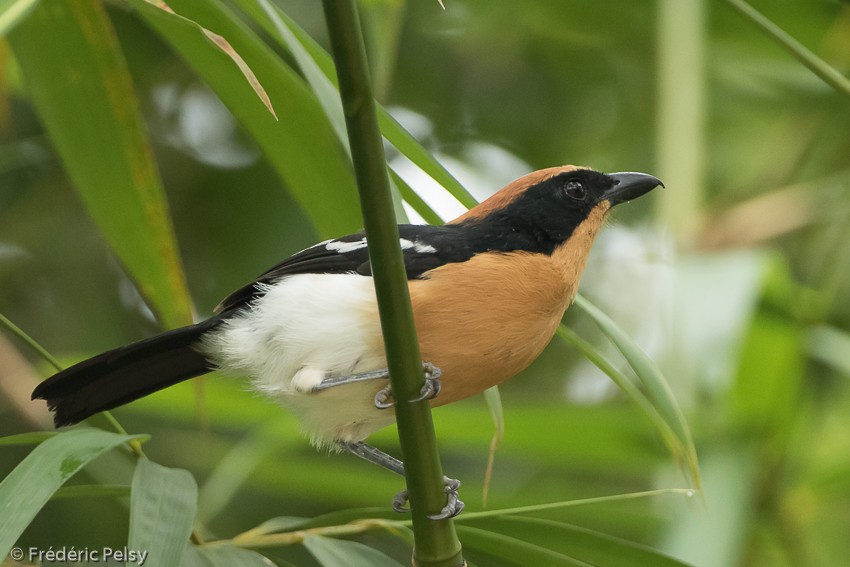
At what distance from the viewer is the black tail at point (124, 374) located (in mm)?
2408

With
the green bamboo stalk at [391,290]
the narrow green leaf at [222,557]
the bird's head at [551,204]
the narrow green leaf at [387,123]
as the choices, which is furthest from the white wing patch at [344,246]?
the green bamboo stalk at [391,290]

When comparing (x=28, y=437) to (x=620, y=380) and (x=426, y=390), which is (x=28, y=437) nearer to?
(x=426, y=390)

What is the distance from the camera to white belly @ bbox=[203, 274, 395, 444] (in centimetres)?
249

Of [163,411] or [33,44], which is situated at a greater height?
[33,44]

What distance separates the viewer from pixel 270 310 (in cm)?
272

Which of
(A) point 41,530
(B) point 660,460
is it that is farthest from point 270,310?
(A) point 41,530

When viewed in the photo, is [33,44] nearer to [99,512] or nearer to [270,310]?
[270,310]

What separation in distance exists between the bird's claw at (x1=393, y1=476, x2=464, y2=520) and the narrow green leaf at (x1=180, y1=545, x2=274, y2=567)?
0.41m

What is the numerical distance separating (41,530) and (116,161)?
8.40ft

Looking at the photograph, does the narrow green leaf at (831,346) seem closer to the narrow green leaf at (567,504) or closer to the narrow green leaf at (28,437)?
the narrow green leaf at (567,504)

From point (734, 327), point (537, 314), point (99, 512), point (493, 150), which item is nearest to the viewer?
point (537, 314)

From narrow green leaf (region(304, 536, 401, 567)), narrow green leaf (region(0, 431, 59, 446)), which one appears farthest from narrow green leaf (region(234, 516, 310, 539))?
narrow green leaf (region(0, 431, 59, 446))

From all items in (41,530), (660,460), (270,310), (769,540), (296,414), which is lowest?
(41,530)

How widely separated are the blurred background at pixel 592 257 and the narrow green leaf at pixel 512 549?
0.90m
